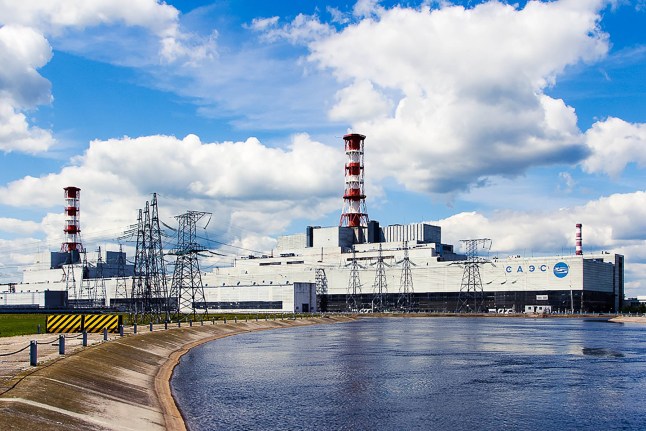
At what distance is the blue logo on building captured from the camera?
18850 centimetres

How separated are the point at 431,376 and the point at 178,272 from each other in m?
89.4

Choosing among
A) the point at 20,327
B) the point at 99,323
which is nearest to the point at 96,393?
the point at 99,323

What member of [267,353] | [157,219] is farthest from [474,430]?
[157,219]

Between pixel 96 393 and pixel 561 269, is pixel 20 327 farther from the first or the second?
pixel 561 269

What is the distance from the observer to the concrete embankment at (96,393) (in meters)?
26.6

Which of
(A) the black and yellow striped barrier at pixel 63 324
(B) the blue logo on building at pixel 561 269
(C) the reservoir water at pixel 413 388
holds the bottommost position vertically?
(C) the reservoir water at pixel 413 388

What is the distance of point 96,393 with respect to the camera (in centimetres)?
3506

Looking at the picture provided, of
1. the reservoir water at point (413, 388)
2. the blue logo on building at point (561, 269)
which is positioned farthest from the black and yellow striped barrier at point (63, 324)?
the blue logo on building at point (561, 269)

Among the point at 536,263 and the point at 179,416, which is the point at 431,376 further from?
the point at 536,263

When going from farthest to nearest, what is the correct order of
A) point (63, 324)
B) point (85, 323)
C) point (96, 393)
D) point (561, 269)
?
point (561, 269)
point (63, 324)
point (85, 323)
point (96, 393)

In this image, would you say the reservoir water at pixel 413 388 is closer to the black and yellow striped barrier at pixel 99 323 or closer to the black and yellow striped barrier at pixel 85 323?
the black and yellow striped barrier at pixel 99 323

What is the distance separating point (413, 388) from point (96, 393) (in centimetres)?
2187

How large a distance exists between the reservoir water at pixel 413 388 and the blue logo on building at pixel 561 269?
11133 centimetres

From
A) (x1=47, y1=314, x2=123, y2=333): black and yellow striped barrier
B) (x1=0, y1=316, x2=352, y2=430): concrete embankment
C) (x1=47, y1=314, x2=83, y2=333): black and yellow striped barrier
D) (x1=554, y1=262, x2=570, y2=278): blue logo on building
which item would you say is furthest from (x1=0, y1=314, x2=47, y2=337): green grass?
(x1=554, y1=262, x2=570, y2=278): blue logo on building
